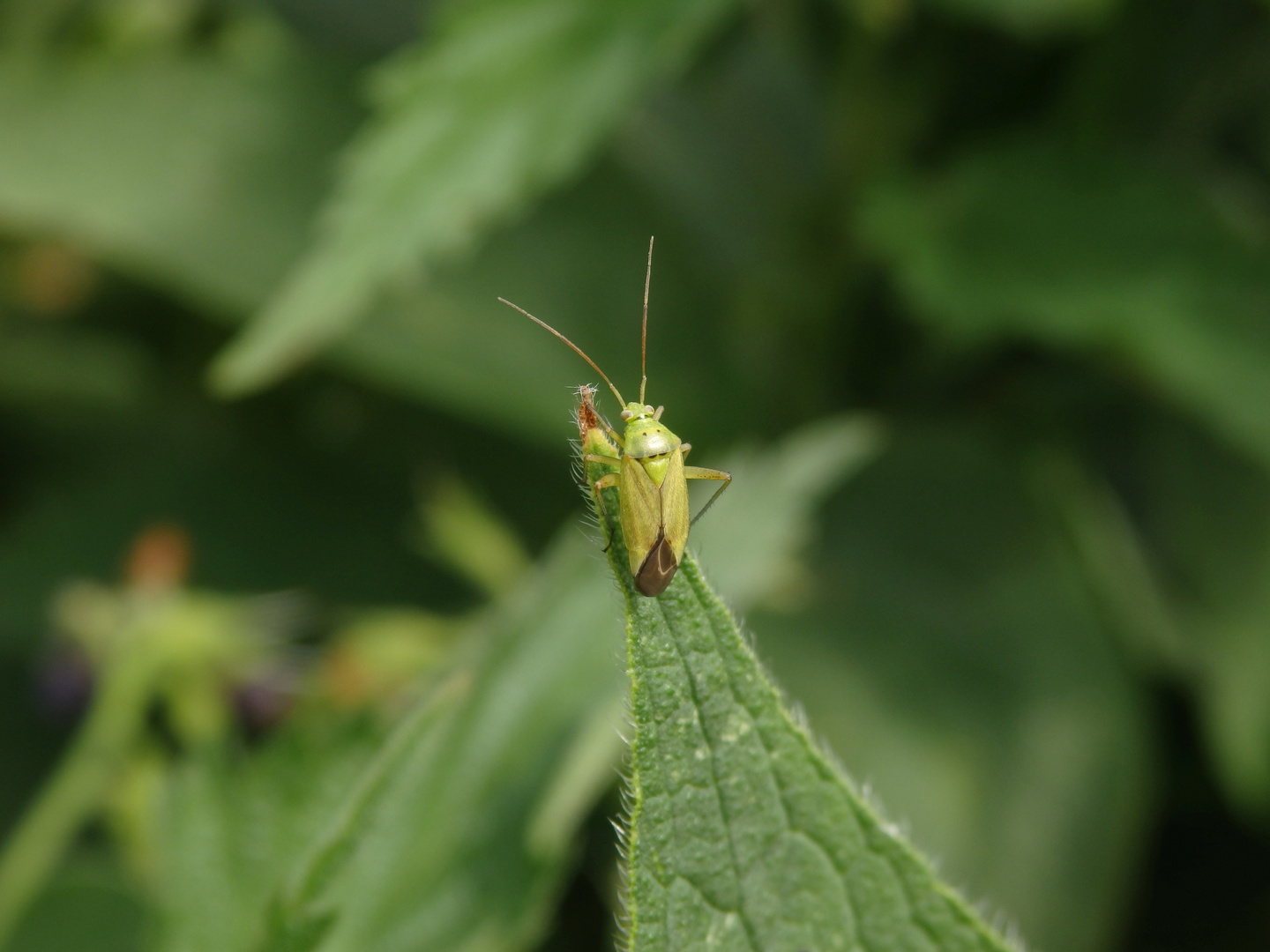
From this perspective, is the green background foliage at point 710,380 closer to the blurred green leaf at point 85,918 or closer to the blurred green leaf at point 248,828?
the blurred green leaf at point 85,918

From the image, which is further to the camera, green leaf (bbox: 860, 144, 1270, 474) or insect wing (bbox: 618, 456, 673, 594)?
green leaf (bbox: 860, 144, 1270, 474)

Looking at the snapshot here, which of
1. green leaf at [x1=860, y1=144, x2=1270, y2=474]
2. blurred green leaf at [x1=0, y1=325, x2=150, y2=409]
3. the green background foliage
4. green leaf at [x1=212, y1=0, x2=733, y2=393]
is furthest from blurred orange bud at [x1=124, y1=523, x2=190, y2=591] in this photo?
green leaf at [x1=860, y1=144, x2=1270, y2=474]

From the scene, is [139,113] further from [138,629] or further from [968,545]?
[968,545]

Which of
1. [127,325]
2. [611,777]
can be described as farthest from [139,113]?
[611,777]

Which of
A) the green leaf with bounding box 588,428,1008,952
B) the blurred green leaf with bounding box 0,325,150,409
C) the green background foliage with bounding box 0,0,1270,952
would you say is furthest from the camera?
the blurred green leaf with bounding box 0,325,150,409

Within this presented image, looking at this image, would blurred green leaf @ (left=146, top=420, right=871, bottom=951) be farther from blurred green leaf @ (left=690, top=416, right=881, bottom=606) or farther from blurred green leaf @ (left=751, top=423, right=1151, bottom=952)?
blurred green leaf @ (left=751, top=423, right=1151, bottom=952)

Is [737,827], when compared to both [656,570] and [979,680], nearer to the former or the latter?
[656,570]

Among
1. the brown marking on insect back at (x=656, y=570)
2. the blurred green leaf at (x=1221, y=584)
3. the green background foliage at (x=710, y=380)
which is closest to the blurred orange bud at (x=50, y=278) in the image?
the green background foliage at (x=710, y=380)
